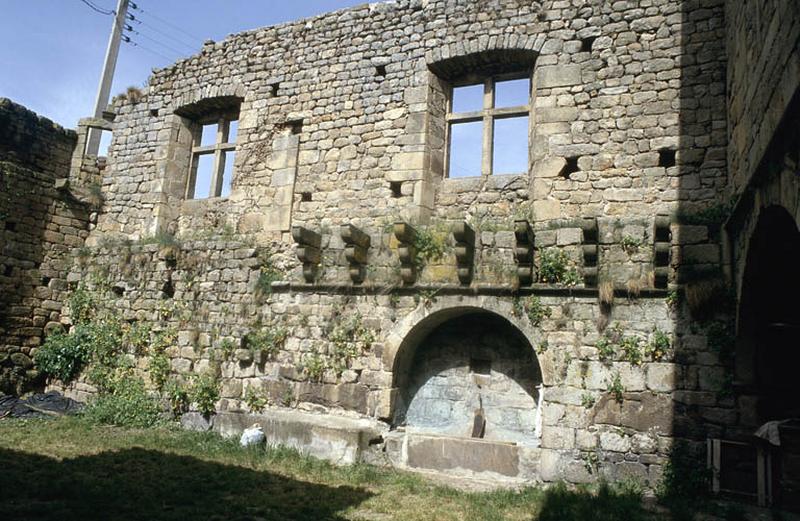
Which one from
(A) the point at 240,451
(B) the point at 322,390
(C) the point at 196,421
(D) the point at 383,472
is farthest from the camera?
(C) the point at 196,421

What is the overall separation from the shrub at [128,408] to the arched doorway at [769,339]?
7807 mm

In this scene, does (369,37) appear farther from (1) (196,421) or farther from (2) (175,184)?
(1) (196,421)

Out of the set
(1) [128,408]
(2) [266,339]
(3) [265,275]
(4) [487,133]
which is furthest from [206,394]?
(4) [487,133]

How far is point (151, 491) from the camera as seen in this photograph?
18.6ft

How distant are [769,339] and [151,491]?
6.26 m

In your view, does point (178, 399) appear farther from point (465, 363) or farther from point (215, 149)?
point (215, 149)

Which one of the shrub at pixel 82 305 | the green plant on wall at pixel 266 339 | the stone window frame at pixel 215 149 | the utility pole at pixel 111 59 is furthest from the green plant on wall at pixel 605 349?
the utility pole at pixel 111 59

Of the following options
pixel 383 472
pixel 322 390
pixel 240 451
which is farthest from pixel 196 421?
pixel 383 472

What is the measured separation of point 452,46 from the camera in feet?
30.3

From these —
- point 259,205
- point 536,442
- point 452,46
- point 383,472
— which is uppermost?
point 452,46

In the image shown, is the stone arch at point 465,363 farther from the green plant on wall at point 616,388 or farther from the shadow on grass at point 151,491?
the shadow on grass at point 151,491

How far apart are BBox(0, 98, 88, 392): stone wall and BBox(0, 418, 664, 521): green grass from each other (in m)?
3.09

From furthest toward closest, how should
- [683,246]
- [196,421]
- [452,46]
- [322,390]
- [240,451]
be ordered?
[452,46], [196,421], [322,390], [240,451], [683,246]

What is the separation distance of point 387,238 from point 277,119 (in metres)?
3.84
